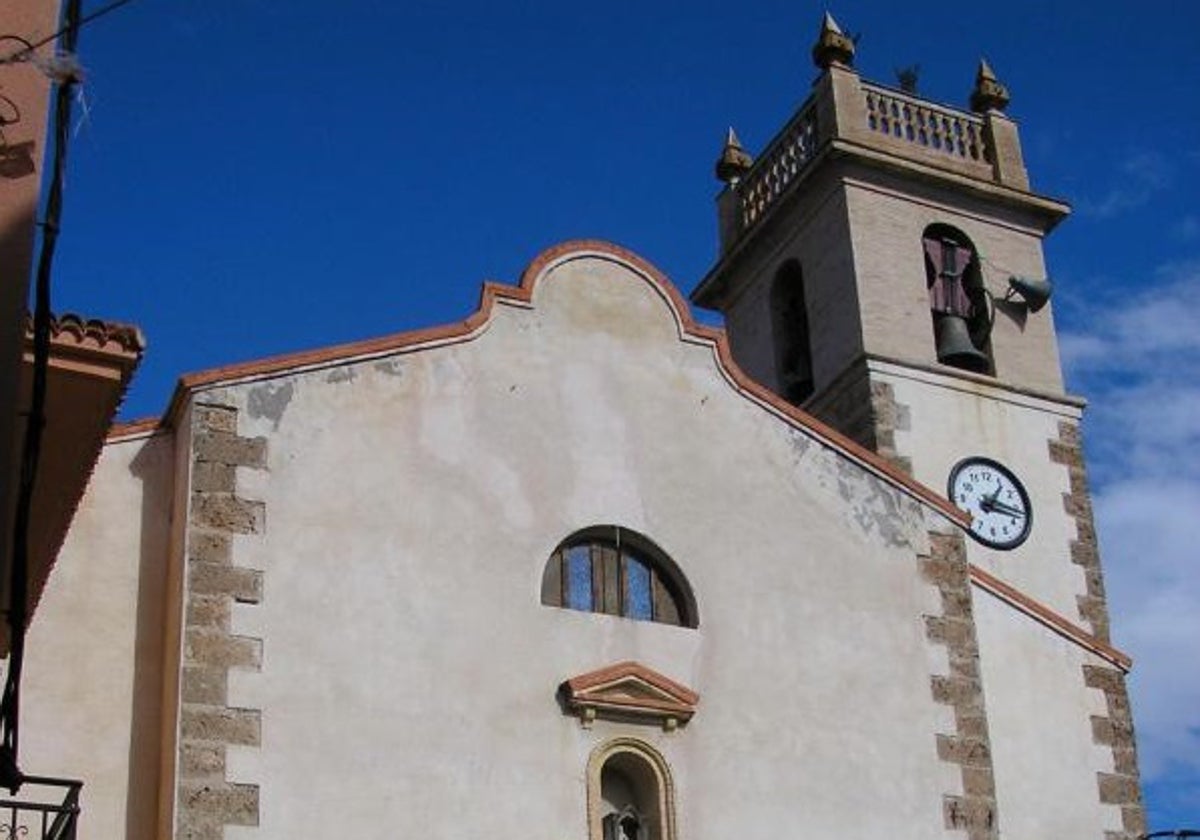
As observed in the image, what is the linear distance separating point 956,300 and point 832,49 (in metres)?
3.06

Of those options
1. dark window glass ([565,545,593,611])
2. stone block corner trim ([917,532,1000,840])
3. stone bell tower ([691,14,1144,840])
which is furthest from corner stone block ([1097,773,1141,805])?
dark window glass ([565,545,593,611])

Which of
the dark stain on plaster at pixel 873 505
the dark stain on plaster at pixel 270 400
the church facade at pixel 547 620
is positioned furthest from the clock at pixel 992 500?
the dark stain on plaster at pixel 270 400

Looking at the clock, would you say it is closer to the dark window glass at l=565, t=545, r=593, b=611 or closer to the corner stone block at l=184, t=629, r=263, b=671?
the dark window glass at l=565, t=545, r=593, b=611

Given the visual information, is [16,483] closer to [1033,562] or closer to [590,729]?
[590,729]

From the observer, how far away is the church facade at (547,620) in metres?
12.8

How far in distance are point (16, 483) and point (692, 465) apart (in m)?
7.58

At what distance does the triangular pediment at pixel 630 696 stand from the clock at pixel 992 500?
6.57 m

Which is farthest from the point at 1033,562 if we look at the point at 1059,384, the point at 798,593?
the point at 798,593

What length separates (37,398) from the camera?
25.5ft

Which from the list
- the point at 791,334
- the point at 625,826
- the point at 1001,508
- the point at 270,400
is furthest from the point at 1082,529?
the point at 270,400

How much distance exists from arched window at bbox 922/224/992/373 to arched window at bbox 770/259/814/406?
4.72 feet

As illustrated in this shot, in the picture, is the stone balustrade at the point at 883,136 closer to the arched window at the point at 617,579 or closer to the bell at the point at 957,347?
the bell at the point at 957,347

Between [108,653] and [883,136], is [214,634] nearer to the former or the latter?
[108,653]

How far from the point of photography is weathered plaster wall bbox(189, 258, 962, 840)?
13.2m
